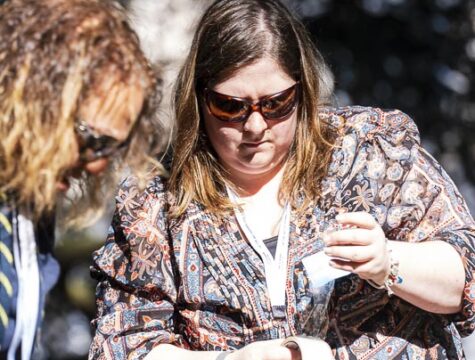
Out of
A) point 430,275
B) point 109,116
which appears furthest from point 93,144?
point 430,275

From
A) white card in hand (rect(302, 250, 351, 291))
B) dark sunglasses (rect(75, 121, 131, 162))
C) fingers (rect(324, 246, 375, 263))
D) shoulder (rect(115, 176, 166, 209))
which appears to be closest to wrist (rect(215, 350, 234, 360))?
white card in hand (rect(302, 250, 351, 291))

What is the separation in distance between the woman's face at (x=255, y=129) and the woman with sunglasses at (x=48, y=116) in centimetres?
57

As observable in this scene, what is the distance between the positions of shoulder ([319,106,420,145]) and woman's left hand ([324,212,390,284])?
403 millimetres

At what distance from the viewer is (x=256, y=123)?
8.99 feet

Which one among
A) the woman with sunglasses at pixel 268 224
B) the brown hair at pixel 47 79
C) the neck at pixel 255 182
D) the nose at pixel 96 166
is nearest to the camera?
Answer: the brown hair at pixel 47 79

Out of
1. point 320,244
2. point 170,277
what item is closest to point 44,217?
point 170,277

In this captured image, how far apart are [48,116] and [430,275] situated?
3.70 feet

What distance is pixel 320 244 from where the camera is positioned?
277 cm

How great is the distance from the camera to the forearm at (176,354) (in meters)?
2.68

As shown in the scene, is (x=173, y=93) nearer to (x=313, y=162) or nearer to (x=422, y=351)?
(x=313, y=162)

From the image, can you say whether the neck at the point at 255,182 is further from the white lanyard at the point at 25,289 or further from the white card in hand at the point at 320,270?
the white lanyard at the point at 25,289

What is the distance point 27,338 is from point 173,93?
112 centimetres

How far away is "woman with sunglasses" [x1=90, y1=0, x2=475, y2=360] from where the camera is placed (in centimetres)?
272

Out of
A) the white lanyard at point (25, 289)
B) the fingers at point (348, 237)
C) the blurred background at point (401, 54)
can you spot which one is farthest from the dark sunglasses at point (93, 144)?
the blurred background at point (401, 54)
